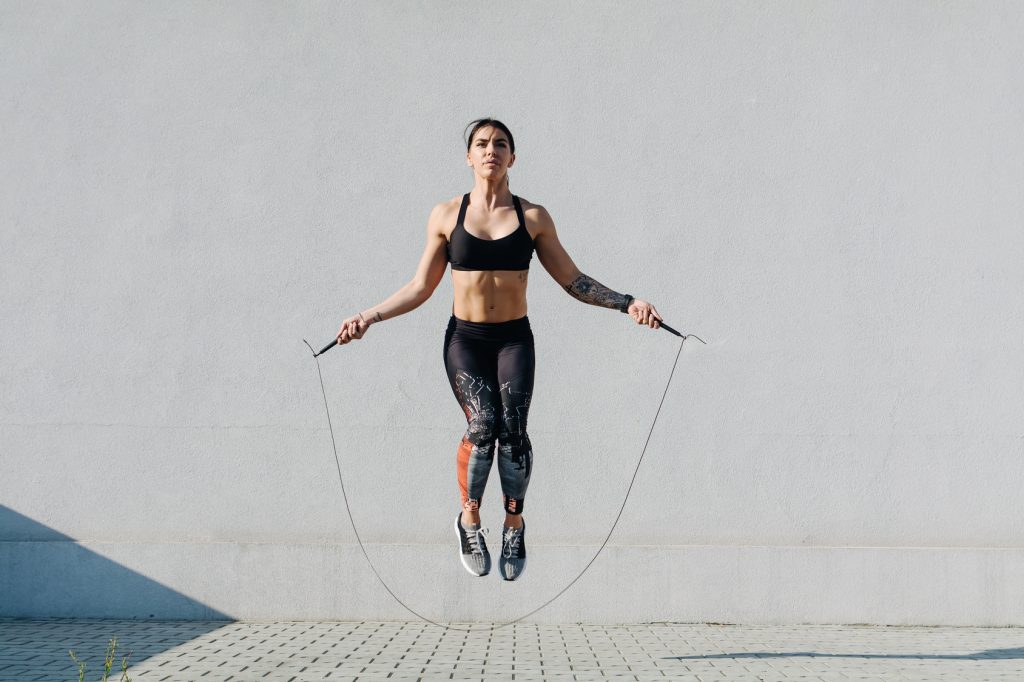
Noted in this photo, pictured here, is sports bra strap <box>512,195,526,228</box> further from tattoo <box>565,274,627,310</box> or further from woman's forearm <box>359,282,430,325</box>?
woman's forearm <box>359,282,430,325</box>

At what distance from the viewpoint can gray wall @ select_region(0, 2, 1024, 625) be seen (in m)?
8.18

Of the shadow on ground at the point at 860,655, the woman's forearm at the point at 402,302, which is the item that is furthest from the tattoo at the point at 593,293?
the shadow on ground at the point at 860,655

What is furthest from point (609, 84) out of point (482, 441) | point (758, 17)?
point (482, 441)

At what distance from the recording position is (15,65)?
27.9 feet

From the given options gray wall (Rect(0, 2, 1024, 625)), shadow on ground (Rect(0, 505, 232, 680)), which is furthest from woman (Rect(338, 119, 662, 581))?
shadow on ground (Rect(0, 505, 232, 680))

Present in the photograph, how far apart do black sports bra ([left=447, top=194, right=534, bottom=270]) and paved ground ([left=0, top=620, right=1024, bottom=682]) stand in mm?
2378

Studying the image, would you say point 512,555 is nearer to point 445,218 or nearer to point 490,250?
point 490,250

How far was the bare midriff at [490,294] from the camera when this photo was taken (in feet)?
17.6

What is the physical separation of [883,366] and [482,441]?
4.09 metres

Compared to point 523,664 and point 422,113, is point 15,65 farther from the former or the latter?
point 523,664

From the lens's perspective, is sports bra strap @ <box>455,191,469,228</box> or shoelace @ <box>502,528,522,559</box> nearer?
sports bra strap @ <box>455,191,469,228</box>

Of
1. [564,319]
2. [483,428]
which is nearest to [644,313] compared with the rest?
[483,428]

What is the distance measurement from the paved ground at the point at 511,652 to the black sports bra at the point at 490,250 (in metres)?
2.38

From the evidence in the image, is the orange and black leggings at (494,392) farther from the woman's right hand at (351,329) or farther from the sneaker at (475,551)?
the woman's right hand at (351,329)
